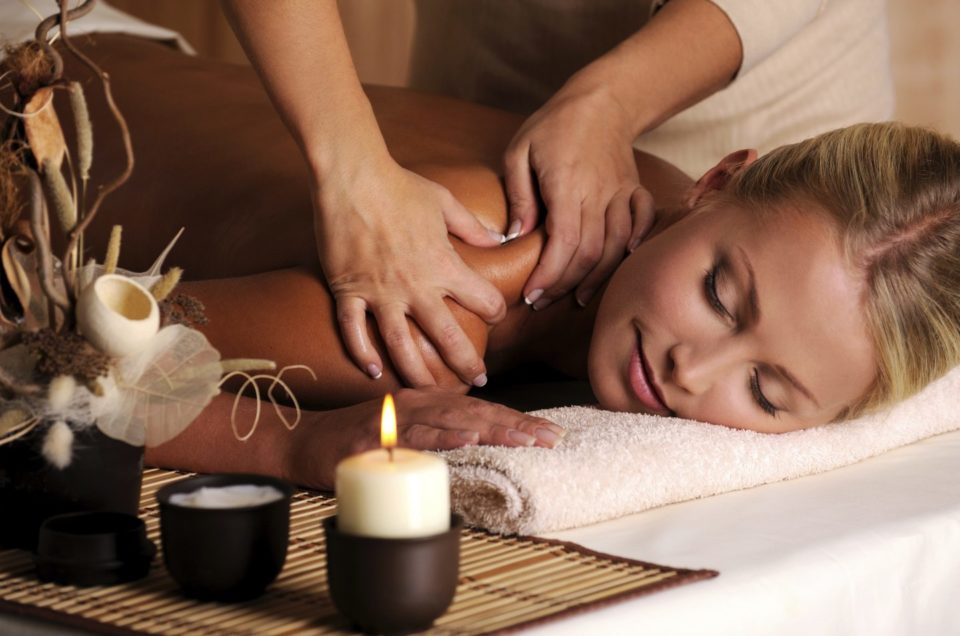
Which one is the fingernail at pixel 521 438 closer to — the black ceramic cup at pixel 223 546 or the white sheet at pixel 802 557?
the white sheet at pixel 802 557

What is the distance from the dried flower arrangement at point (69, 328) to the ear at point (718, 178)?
0.76m

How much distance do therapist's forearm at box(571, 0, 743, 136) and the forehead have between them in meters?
0.41

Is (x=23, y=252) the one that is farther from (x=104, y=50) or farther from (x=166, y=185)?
(x=104, y=50)

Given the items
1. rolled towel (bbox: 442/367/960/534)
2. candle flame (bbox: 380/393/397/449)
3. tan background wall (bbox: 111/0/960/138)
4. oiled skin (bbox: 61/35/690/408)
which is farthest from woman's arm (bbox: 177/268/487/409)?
tan background wall (bbox: 111/0/960/138)

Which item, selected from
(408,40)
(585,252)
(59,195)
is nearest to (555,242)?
(585,252)

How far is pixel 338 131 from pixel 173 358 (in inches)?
18.7

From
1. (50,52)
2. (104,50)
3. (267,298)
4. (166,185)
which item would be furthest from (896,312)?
(104,50)

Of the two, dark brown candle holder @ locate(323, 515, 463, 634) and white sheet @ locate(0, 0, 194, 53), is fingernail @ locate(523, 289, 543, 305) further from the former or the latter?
white sheet @ locate(0, 0, 194, 53)

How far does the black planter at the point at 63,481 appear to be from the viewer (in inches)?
36.8

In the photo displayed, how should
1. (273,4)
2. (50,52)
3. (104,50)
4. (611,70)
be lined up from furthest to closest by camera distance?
(104,50), (611,70), (273,4), (50,52)

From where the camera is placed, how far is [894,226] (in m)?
1.36

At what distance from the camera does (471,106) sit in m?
1.88

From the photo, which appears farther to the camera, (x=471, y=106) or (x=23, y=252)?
(x=471, y=106)

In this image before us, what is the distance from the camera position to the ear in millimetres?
1543
